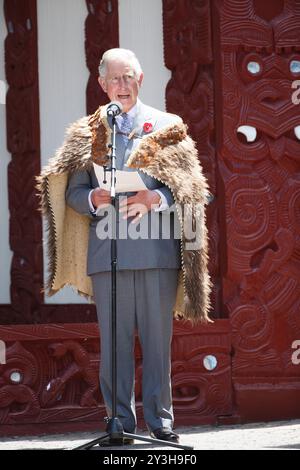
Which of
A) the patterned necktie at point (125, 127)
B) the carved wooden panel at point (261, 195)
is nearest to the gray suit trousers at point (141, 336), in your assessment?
the patterned necktie at point (125, 127)

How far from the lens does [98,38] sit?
7.58 metres

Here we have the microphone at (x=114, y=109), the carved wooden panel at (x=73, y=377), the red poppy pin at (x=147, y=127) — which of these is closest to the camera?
the microphone at (x=114, y=109)

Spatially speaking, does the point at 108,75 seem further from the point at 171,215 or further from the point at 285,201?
the point at 285,201

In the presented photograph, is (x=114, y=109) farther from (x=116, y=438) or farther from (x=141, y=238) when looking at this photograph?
(x=116, y=438)

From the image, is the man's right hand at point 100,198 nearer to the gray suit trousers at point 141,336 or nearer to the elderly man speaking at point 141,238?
the elderly man speaking at point 141,238

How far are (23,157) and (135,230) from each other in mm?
2238

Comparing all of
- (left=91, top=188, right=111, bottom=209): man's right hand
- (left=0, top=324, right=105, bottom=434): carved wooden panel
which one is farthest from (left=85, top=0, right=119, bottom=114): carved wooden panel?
(left=91, top=188, right=111, bottom=209): man's right hand

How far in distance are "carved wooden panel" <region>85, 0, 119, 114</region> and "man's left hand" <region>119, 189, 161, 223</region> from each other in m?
2.03

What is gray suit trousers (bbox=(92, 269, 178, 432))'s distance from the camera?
18.5 ft

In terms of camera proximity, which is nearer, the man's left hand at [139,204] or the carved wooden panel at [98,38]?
the man's left hand at [139,204]

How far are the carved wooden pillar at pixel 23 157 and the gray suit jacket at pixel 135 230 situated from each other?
6.33ft

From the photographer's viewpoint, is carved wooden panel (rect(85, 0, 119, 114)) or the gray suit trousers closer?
the gray suit trousers

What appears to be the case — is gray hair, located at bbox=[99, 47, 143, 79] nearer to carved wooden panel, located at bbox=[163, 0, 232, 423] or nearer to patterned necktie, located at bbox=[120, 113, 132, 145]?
patterned necktie, located at bbox=[120, 113, 132, 145]

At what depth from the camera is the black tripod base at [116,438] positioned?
5.17 m
